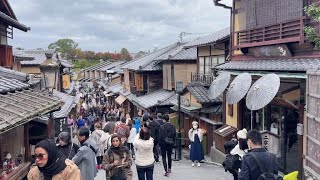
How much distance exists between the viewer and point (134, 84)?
1257 inches

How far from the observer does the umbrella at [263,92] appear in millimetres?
8914

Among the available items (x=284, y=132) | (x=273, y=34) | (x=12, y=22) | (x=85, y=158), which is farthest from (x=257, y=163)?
(x=12, y=22)

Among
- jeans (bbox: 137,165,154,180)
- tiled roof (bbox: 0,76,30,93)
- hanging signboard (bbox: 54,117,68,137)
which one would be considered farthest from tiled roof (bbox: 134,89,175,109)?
jeans (bbox: 137,165,154,180)

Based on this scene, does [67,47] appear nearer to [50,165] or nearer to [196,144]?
[196,144]

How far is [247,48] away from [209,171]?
4934mm

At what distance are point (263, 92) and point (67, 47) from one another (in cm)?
7711

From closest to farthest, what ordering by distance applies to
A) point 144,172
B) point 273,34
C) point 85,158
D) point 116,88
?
point 85,158 → point 144,172 → point 273,34 → point 116,88

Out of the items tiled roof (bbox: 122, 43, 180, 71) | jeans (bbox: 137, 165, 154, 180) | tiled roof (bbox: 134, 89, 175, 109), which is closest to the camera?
jeans (bbox: 137, 165, 154, 180)

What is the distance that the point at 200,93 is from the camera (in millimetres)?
17594

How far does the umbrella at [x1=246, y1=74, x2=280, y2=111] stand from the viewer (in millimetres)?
8914

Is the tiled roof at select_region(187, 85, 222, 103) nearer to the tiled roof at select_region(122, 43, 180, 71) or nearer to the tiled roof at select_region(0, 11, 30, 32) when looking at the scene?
the tiled roof at select_region(0, 11, 30, 32)

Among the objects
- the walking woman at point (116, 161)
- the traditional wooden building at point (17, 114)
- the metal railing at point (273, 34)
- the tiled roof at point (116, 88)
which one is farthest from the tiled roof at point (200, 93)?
the tiled roof at point (116, 88)

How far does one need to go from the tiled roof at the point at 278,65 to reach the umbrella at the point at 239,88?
62cm

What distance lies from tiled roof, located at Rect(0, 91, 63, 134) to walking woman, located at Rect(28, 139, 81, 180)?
1.18m
